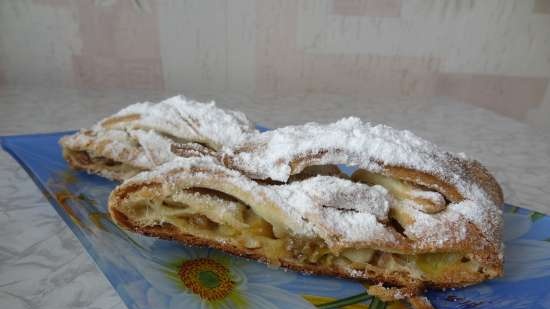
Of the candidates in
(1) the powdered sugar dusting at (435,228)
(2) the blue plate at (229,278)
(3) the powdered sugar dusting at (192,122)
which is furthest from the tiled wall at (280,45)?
(1) the powdered sugar dusting at (435,228)

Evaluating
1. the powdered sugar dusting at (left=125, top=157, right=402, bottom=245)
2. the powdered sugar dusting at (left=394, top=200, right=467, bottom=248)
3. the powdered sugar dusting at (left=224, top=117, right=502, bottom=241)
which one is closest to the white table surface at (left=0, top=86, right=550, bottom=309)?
the powdered sugar dusting at (left=125, top=157, right=402, bottom=245)

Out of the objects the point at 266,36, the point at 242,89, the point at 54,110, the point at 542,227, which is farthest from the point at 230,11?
the point at 542,227

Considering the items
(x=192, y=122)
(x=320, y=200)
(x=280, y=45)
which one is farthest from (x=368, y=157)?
(x=280, y=45)

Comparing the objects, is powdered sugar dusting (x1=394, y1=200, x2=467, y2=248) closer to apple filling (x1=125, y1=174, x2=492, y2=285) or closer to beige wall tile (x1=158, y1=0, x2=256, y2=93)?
apple filling (x1=125, y1=174, x2=492, y2=285)

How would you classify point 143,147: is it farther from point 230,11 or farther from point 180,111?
point 230,11

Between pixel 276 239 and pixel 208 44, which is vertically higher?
pixel 208 44

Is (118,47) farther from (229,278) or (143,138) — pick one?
(229,278)
